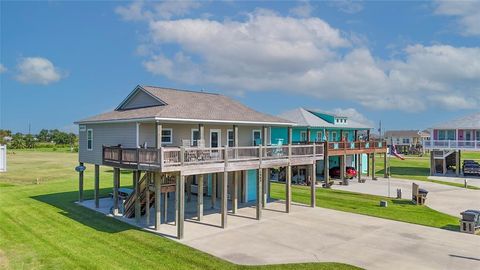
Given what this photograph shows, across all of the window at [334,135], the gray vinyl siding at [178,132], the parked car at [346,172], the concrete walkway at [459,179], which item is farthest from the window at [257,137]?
the concrete walkway at [459,179]

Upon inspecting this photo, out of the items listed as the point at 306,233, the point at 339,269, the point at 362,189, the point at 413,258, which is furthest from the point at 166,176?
the point at 362,189

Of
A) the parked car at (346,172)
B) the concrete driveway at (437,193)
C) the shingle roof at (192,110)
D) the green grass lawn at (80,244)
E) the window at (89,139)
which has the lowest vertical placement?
the green grass lawn at (80,244)

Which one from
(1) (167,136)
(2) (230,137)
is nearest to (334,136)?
(2) (230,137)

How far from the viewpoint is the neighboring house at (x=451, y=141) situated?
41.5 meters

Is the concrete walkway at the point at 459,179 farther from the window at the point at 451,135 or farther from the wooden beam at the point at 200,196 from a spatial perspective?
the wooden beam at the point at 200,196

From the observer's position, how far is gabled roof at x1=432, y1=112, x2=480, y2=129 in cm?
4257

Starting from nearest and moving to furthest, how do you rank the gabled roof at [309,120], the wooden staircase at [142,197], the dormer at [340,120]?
the wooden staircase at [142,197] → the gabled roof at [309,120] → the dormer at [340,120]

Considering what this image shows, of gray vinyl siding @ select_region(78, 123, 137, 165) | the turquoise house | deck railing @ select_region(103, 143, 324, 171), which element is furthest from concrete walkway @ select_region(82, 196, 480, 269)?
the turquoise house

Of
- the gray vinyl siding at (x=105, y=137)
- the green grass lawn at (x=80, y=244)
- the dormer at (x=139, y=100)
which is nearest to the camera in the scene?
the green grass lawn at (x=80, y=244)

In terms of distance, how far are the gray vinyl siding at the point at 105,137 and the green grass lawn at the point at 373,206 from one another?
12.1 meters

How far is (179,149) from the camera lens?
15.8 m

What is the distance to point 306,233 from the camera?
54.5ft

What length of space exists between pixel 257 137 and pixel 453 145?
29.0 m

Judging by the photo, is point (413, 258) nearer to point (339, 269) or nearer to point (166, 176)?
point (339, 269)
